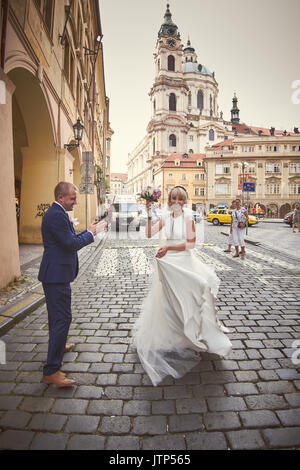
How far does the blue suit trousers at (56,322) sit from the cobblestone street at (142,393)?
23 cm

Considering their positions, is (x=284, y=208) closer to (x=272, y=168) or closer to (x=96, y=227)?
(x=272, y=168)

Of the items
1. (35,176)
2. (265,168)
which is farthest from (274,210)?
(35,176)

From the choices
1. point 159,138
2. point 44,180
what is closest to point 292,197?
point 159,138

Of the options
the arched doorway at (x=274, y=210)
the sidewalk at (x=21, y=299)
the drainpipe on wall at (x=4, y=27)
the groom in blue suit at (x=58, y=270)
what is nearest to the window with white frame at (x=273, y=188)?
the arched doorway at (x=274, y=210)

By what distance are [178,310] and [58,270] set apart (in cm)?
133

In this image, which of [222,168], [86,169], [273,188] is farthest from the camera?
[222,168]

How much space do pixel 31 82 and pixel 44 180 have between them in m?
3.87

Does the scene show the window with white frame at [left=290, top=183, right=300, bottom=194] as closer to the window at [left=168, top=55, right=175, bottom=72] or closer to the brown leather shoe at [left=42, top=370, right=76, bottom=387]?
the window at [left=168, top=55, right=175, bottom=72]

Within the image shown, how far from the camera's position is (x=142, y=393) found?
260 cm

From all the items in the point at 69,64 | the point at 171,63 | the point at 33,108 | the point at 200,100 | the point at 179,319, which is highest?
the point at 171,63

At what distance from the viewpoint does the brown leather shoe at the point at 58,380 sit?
266cm

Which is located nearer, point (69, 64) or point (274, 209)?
point (69, 64)

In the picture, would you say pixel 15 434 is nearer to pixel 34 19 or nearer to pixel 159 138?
pixel 34 19

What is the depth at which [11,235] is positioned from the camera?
5.75m
